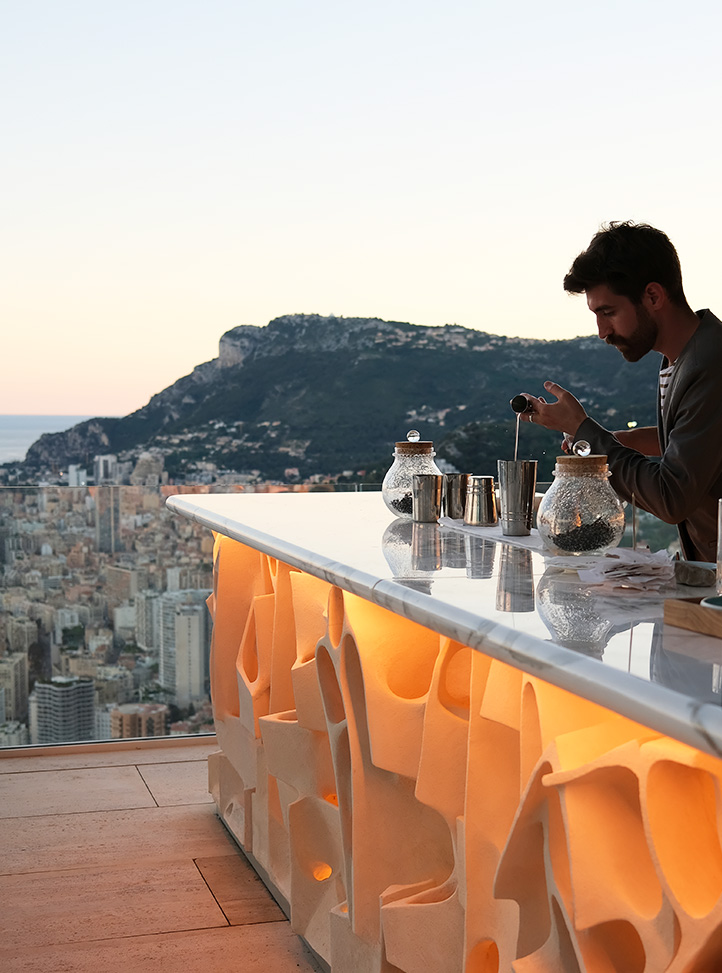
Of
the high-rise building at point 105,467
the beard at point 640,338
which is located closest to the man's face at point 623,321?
the beard at point 640,338

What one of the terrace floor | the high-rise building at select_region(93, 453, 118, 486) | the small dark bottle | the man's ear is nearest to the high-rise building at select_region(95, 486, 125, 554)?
the terrace floor

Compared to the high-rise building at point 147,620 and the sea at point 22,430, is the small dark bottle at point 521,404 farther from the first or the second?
the sea at point 22,430

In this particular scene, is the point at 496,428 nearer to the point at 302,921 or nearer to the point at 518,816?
the point at 302,921

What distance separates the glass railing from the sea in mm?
4353

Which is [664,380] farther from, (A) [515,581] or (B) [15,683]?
(B) [15,683]

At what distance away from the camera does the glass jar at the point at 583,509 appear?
1.67m

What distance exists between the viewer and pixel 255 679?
2.60m

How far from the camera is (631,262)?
220 centimetres

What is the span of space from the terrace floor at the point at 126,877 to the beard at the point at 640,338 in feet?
4.86

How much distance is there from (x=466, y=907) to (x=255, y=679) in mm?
1272

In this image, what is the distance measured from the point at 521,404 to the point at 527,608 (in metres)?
1.02

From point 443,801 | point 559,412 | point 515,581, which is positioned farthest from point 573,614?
point 559,412

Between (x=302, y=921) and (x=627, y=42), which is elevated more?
(x=627, y=42)

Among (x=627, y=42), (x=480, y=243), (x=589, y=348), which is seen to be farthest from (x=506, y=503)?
(x=589, y=348)
